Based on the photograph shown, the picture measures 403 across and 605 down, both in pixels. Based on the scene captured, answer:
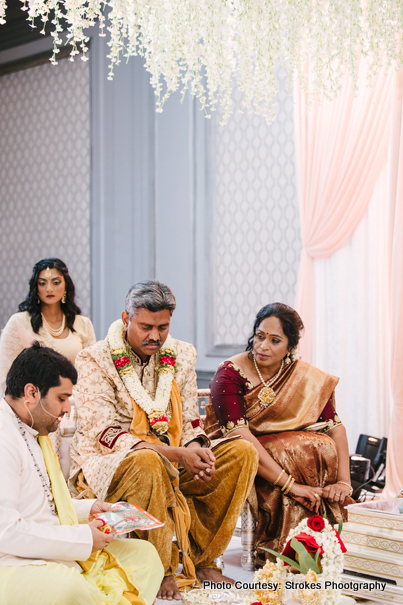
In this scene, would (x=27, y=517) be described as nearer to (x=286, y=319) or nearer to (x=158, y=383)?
(x=158, y=383)

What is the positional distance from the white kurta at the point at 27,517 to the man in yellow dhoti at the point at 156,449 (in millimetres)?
571

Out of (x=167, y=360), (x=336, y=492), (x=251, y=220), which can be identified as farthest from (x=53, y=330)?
(x=336, y=492)

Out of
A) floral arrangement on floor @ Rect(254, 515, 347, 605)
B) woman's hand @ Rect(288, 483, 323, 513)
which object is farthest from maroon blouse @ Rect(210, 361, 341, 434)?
floral arrangement on floor @ Rect(254, 515, 347, 605)

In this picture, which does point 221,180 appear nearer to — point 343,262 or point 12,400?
point 343,262

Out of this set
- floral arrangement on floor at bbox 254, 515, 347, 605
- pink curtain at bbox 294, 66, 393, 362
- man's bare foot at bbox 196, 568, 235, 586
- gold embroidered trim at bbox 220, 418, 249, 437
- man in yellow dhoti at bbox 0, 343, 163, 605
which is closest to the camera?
man in yellow dhoti at bbox 0, 343, 163, 605

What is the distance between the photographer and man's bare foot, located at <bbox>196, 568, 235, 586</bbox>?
2.96m

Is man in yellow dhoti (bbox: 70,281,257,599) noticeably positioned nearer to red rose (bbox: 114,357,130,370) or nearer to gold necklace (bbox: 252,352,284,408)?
red rose (bbox: 114,357,130,370)

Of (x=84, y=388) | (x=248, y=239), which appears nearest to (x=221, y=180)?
(x=248, y=239)

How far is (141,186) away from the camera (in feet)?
20.7

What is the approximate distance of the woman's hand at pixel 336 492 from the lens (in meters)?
3.30

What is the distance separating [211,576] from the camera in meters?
2.99

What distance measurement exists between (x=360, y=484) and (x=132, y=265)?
9.88 ft

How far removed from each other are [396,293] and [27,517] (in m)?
3.30

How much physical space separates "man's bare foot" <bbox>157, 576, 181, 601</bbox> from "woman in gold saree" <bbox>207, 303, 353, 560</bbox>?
62 cm
